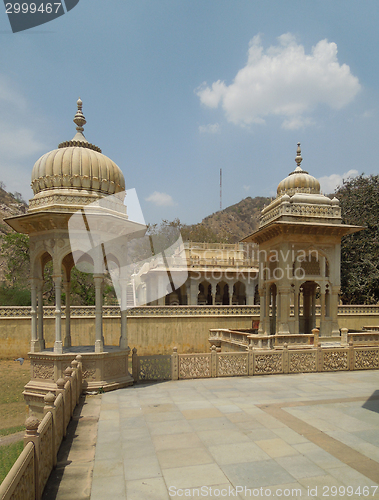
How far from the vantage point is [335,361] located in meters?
12.7

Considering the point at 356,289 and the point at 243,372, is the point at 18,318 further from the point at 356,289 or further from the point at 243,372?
the point at 356,289

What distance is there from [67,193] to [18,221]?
159 centimetres

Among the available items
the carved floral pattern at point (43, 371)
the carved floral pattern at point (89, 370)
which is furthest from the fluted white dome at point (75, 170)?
the carved floral pattern at point (43, 371)

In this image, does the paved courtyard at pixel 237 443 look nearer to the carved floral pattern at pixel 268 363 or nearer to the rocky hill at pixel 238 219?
the carved floral pattern at pixel 268 363

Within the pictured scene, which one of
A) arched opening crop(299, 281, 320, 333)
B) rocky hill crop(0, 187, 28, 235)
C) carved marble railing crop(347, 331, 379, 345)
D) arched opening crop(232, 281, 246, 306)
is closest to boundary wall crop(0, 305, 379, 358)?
arched opening crop(299, 281, 320, 333)

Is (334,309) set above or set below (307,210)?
below

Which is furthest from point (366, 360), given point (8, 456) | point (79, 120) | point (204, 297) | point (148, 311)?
point (204, 297)

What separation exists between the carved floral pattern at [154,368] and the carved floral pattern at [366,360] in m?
6.96

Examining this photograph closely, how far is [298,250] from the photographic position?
16609 mm

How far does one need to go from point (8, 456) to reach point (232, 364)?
22.2 ft

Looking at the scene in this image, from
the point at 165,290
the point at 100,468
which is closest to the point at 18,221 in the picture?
the point at 100,468

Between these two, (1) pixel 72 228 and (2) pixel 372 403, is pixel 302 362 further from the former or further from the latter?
(1) pixel 72 228

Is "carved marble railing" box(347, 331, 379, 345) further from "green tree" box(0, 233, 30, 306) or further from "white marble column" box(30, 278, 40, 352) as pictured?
"green tree" box(0, 233, 30, 306)

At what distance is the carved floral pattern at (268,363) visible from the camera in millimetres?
12039
